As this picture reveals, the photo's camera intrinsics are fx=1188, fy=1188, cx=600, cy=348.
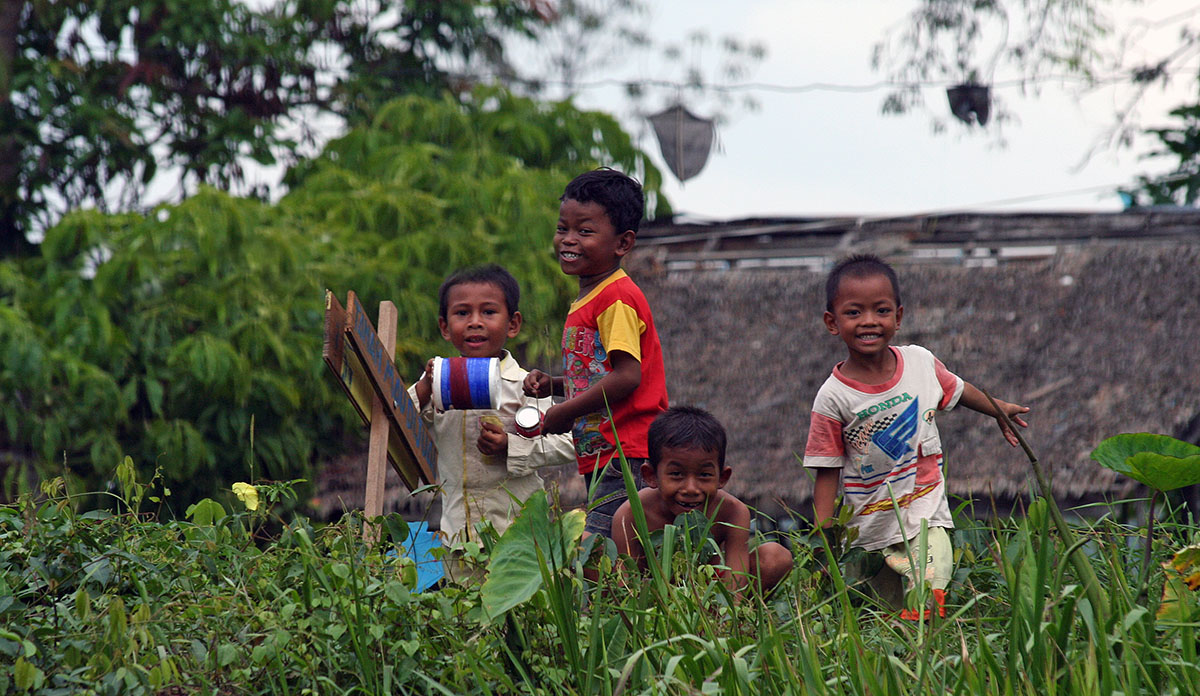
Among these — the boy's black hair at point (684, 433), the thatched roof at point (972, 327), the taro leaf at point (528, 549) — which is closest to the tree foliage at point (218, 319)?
the thatched roof at point (972, 327)

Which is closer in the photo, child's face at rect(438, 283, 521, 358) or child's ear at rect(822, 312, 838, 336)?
child's ear at rect(822, 312, 838, 336)

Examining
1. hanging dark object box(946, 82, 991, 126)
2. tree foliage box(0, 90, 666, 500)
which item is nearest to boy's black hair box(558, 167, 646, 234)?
tree foliage box(0, 90, 666, 500)

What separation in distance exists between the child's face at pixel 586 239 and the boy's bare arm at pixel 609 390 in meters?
Result: 0.27

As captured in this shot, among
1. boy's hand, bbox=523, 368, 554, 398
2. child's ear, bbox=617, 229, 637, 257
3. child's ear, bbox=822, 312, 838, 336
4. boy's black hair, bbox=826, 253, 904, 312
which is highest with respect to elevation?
child's ear, bbox=617, 229, 637, 257

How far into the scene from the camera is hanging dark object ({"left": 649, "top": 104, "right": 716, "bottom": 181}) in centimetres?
909

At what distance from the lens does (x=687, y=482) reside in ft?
9.55

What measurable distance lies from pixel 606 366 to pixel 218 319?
142 inches

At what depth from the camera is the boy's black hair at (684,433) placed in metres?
2.91

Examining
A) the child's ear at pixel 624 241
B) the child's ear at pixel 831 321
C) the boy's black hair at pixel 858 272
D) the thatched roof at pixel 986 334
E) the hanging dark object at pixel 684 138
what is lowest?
the thatched roof at pixel 986 334

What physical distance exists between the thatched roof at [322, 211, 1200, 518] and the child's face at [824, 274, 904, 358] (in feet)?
10.1

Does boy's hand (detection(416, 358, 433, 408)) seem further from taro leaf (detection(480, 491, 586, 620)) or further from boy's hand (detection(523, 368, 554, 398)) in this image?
taro leaf (detection(480, 491, 586, 620))

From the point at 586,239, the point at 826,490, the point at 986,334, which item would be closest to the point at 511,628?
the point at 826,490

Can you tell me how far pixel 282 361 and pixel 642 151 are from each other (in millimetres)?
3837

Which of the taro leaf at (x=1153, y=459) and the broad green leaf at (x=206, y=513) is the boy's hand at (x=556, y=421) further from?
the taro leaf at (x=1153, y=459)
